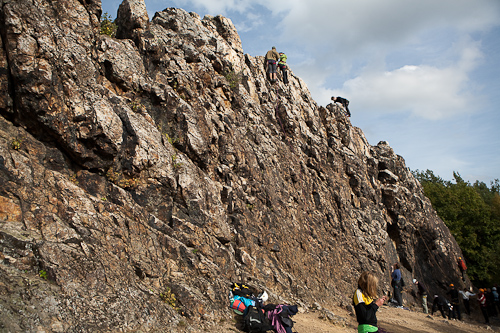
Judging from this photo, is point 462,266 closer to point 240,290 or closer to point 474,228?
point 474,228

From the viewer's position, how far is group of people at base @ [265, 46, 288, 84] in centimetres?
2121

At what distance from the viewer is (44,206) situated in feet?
23.9

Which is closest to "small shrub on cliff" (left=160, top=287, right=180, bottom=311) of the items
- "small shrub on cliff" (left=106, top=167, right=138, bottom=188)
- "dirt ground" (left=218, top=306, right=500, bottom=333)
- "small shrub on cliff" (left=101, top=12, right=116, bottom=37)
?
"dirt ground" (left=218, top=306, right=500, bottom=333)

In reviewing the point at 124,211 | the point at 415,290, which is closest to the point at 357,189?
the point at 415,290

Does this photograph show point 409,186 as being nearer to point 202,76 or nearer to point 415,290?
point 415,290

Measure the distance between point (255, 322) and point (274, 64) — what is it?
17128 mm

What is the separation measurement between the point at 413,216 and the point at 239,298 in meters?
19.7

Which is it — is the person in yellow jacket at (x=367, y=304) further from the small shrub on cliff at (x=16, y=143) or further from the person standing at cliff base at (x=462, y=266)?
the person standing at cliff base at (x=462, y=266)

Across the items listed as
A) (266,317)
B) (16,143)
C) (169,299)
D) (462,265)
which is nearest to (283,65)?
(266,317)

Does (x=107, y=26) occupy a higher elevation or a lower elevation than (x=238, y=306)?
higher

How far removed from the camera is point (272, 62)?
21281 millimetres

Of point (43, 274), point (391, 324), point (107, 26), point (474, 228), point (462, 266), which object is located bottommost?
point (391, 324)

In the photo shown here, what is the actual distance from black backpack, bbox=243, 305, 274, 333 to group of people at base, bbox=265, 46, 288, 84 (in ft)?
51.7

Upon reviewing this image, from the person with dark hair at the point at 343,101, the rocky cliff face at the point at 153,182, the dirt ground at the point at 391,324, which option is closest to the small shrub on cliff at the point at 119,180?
the rocky cliff face at the point at 153,182
